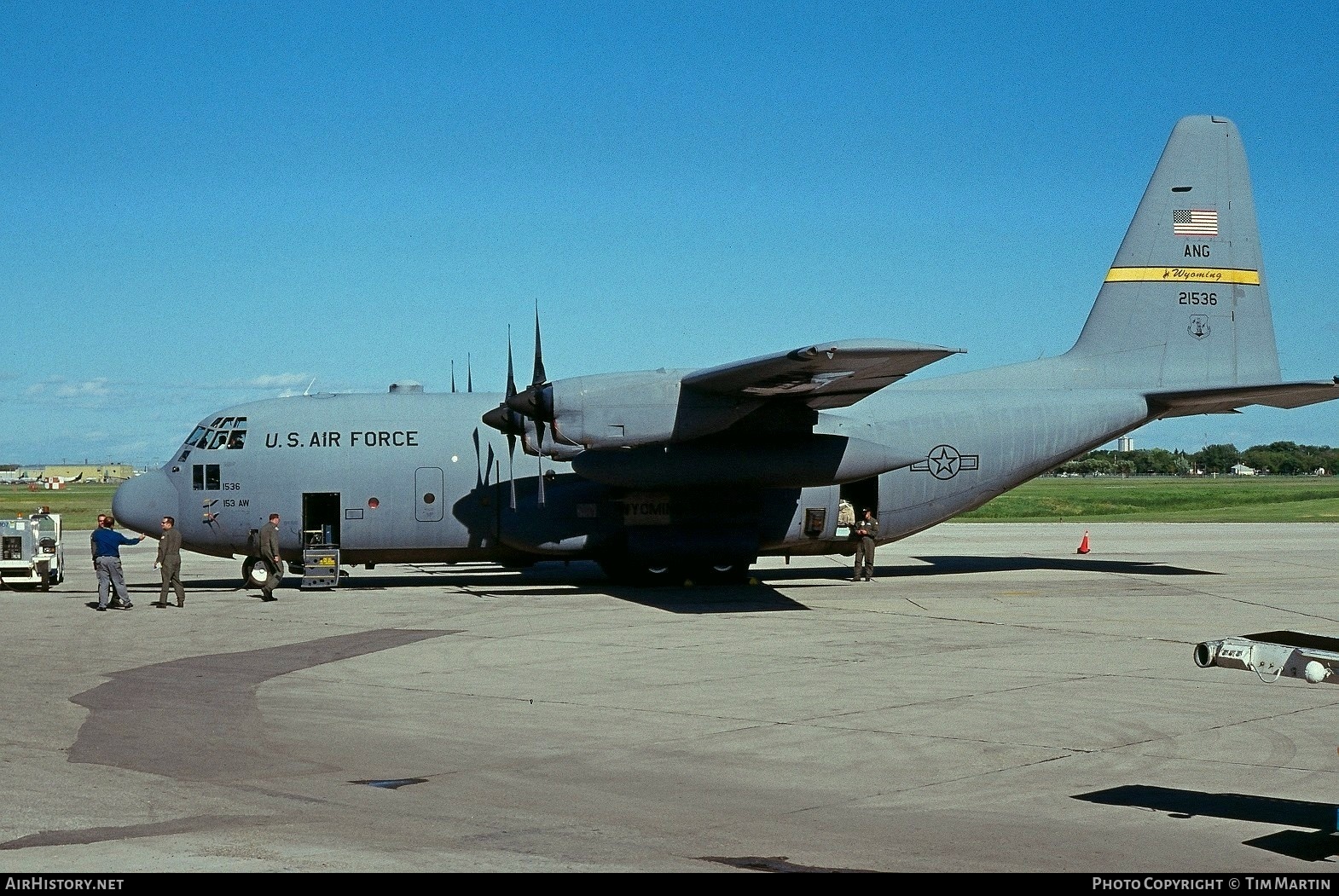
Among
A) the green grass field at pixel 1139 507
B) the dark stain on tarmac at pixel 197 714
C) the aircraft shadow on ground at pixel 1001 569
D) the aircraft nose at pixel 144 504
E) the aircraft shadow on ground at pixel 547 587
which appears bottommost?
the green grass field at pixel 1139 507

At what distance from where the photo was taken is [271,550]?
23.6 metres

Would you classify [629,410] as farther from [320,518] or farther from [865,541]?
[320,518]

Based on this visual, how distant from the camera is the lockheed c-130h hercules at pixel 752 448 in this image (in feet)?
75.5

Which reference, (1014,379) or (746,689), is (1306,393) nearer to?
(1014,379)

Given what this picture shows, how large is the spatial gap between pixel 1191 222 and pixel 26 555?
987 inches

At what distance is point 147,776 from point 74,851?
2.38 metres

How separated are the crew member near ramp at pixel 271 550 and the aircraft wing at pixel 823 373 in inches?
336

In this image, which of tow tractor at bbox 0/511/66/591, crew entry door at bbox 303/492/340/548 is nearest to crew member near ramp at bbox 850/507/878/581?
crew entry door at bbox 303/492/340/548

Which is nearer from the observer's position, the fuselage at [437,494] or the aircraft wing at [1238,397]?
the aircraft wing at [1238,397]

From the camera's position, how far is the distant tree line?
168 m

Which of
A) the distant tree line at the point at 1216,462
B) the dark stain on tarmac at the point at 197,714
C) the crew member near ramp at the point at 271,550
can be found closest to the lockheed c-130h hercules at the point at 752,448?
the crew member near ramp at the point at 271,550

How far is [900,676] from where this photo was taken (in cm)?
1402

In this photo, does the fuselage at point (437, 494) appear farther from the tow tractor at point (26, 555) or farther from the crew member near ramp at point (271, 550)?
the tow tractor at point (26, 555)

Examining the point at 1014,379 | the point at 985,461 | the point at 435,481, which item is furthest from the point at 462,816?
the point at 1014,379
